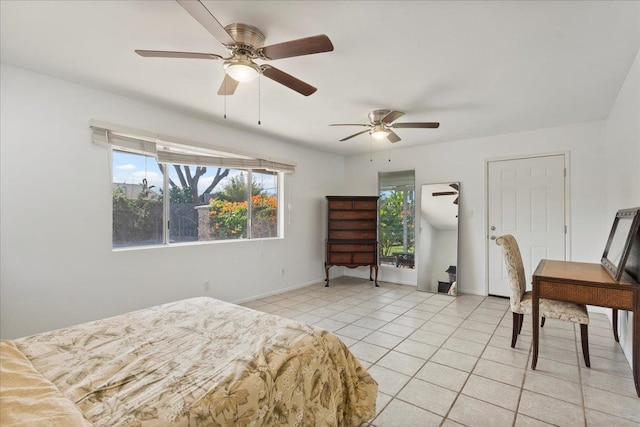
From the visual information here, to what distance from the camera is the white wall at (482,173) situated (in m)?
3.71

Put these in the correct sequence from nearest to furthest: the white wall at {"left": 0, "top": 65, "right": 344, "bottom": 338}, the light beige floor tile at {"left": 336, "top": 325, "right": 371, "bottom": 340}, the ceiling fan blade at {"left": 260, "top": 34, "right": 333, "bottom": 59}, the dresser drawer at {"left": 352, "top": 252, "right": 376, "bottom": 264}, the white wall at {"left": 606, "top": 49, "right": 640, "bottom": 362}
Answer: the ceiling fan blade at {"left": 260, "top": 34, "right": 333, "bottom": 59} < the white wall at {"left": 606, "top": 49, "right": 640, "bottom": 362} < the white wall at {"left": 0, "top": 65, "right": 344, "bottom": 338} < the light beige floor tile at {"left": 336, "top": 325, "right": 371, "bottom": 340} < the dresser drawer at {"left": 352, "top": 252, "right": 376, "bottom": 264}

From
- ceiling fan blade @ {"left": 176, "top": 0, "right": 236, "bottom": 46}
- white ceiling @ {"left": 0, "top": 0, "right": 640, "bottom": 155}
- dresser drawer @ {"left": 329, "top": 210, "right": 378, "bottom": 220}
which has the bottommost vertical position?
dresser drawer @ {"left": 329, "top": 210, "right": 378, "bottom": 220}

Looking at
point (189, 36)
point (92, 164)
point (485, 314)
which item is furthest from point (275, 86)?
point (485, 314)

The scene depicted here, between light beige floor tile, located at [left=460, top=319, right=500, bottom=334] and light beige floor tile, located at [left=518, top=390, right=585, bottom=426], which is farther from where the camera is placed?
light beige floor tile, located at [left=460, top=319, right=500, bottom=334]

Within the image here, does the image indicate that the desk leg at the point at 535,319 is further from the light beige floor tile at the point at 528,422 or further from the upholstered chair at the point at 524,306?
the light beige floor tile at the point at 528,422

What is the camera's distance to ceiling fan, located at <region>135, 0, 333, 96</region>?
1622mm

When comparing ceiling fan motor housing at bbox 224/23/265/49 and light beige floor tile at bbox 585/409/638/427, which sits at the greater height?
ceiling fan motor housing at bbox 224/23/265/49

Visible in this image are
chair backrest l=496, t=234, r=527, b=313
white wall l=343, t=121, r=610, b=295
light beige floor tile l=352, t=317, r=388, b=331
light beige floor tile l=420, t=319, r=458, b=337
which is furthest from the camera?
white wall l=343, t=121, r=610, b=295

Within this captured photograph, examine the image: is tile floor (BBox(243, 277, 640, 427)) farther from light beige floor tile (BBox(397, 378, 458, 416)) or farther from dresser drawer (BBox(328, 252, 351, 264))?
dresser drawer (BBox(328, 252, 351, 264))

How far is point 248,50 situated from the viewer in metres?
1.93

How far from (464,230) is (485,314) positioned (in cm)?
143

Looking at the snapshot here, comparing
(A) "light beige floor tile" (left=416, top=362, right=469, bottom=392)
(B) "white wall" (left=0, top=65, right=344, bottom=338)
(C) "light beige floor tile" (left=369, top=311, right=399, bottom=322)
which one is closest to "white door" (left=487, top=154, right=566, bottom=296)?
(C) "light beige floor tile" (left=369, top=311, right=399, bottom=322)

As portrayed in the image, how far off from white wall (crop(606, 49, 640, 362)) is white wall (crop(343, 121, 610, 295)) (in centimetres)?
34

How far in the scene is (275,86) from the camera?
2727mm
